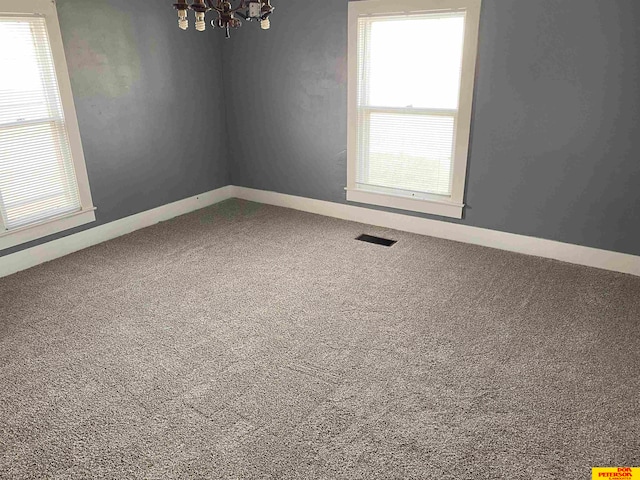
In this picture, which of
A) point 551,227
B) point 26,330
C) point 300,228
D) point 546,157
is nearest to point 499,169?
point 546,157

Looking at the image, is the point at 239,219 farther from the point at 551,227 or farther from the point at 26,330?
the point at 551,227

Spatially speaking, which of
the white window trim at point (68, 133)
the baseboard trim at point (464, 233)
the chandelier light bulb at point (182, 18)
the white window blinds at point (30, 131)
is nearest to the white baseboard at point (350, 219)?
the baseboard trim at point (464, 233)

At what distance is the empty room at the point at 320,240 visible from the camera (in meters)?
2.08

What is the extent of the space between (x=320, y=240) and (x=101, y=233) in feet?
6.26

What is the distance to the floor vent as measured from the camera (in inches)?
163

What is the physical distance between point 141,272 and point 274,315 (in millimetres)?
1242

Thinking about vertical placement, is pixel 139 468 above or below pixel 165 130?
below

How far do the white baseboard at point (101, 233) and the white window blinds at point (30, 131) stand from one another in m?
0.24

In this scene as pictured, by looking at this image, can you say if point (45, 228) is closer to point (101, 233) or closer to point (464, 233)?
point (101, 233)

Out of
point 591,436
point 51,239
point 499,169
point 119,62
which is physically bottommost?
point 591,436

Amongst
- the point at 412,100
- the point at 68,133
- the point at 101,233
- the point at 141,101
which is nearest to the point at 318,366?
the point at 412,100

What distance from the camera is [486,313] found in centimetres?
300

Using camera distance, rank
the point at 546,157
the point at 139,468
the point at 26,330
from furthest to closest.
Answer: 1. the point at 546,157
2. the point at 26,330
3. the point at 139,468

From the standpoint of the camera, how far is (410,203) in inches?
169
